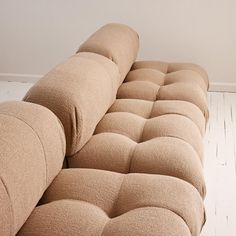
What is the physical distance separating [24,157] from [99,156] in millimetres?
443

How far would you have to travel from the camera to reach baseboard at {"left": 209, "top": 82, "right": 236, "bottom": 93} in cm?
330

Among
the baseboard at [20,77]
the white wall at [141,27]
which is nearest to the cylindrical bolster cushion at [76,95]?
the white wall at [141,27]

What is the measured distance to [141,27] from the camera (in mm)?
3240

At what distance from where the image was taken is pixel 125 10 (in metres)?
3.21

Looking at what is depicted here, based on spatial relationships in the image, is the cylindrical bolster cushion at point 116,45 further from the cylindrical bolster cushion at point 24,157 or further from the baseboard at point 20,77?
the baseboard at point 20,77

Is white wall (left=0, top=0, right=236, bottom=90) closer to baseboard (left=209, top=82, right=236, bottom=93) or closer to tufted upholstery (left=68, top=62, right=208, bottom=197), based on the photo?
baseboard (left=209, top=82, right=236, bottom=93)

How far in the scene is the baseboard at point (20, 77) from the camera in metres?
3.58

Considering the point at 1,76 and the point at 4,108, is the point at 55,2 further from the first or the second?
the point at 4,108

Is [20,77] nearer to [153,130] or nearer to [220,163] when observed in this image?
[220,163]

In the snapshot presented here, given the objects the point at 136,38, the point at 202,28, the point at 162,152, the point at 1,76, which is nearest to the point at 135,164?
the point at 162,152

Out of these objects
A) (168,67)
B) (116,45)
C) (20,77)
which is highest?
(116,45)

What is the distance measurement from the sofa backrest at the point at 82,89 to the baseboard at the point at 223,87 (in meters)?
1.43

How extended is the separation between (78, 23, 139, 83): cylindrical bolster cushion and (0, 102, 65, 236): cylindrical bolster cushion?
0.81m

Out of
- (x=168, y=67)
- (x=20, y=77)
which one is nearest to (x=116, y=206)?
(x=168, y=67)
